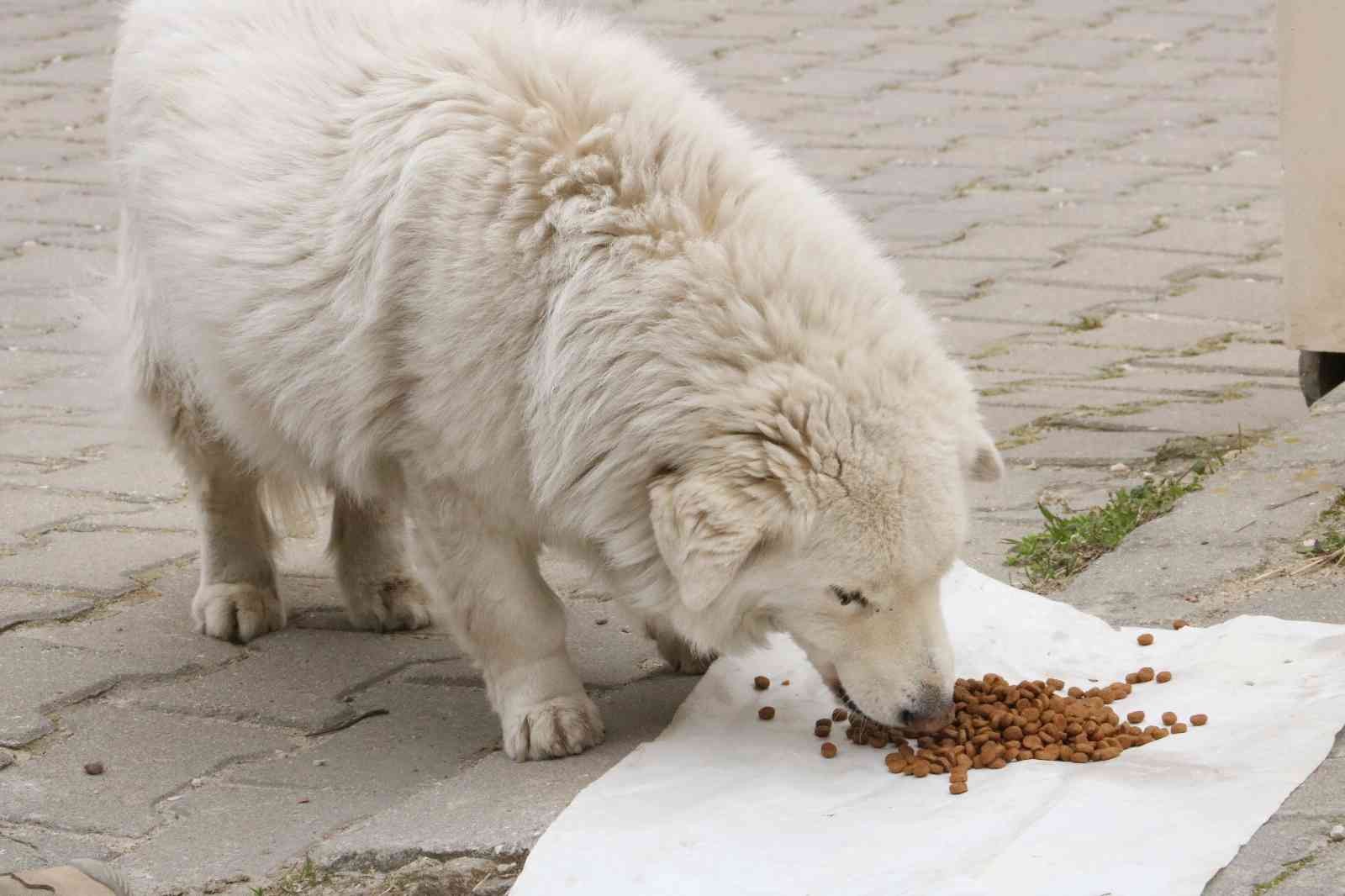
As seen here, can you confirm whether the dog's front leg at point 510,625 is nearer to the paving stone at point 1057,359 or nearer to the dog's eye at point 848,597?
the dog's eye at point 848,597

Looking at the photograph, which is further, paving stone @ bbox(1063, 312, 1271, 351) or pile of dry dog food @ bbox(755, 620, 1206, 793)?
paving stone @ bbox(1063, 312, 1271, 351)

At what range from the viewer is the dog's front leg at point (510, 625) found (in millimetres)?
4082

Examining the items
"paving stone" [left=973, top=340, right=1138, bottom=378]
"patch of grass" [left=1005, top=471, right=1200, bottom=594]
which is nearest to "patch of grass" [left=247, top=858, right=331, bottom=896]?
"patch of grass" [left=1005, top=471, right=1200, bottom=594]

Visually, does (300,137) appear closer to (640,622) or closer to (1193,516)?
(640,622)

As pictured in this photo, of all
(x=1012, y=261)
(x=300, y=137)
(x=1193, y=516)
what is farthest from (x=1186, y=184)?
(x=300, y=137)

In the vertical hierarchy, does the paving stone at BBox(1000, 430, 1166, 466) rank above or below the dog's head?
below

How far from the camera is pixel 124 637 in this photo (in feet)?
16.3

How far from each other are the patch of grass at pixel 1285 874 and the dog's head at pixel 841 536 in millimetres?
772

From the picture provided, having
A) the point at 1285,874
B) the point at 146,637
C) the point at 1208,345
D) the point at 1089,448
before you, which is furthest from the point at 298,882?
the point at 1208,345

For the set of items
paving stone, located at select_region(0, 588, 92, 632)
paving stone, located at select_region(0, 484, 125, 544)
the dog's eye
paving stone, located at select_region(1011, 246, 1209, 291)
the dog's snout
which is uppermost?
the dog's eye

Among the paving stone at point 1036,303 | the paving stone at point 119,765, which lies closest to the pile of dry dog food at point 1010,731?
the paving stone at point 119,765

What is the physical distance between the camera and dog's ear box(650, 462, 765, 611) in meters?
3.56

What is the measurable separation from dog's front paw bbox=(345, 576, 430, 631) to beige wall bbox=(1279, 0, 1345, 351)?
2.84m

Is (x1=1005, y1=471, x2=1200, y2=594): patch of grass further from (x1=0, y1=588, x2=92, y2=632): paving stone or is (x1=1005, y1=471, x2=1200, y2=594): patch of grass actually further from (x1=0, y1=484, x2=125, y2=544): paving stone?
(x1=0, y1=484, x2=125, y2=544): paving stone
